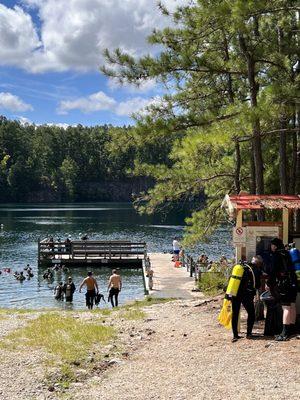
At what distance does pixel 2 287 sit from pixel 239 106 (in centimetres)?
2390

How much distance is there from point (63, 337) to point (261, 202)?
18.2ft

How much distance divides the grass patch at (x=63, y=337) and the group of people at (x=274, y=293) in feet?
10.4

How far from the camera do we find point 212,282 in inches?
833

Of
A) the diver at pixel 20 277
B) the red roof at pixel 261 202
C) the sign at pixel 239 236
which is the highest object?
the red roof at pixel 261 202

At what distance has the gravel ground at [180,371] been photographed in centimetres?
770

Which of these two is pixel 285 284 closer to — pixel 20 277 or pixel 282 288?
pixel 282 288

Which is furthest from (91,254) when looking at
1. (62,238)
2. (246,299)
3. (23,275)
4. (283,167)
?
(246,299)

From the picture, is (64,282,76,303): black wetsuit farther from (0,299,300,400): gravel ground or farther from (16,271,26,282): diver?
(0,299,300,400): gravel ground

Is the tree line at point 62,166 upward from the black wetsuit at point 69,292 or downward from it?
upward

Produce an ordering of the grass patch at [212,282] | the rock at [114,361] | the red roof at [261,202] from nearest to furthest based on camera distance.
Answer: the rock at [114,361] < the red roof at [261,202] < the grass patch at [212,282]

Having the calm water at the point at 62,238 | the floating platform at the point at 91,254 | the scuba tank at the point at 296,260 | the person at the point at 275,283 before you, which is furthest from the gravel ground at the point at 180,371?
the floating platform at the point at 91,254

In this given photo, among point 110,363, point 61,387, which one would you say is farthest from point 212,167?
point 61,387

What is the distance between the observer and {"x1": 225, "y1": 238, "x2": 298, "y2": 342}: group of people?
990cm

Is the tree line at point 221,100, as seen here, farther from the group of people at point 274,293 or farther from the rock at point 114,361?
the rock at point 114,361
